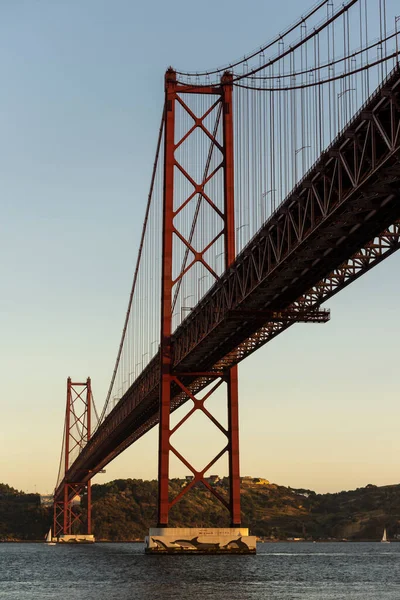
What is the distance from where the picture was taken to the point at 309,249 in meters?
33.6

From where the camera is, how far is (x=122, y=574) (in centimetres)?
4538

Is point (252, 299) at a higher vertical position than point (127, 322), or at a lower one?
lower

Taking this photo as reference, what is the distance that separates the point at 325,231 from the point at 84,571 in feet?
86.6

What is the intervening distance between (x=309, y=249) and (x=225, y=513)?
132461mm

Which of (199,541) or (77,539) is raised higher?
(77,539)

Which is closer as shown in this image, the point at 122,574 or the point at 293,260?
the point at 293,260

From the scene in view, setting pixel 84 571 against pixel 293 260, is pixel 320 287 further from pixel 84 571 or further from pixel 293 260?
pixel 84 571

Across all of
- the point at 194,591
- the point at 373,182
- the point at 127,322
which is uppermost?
the point at 127,322

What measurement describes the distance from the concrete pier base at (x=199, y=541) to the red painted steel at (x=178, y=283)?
25.7 inches

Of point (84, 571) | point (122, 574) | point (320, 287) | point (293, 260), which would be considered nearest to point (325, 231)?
point (293, 260)

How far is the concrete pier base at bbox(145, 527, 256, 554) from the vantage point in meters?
48.5

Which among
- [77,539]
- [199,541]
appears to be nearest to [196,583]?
[199,541]

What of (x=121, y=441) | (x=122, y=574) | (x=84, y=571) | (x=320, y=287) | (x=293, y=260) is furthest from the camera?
(x=121, y=441)

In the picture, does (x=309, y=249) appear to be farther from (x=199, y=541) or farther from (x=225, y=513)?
(x=225, y=513)
